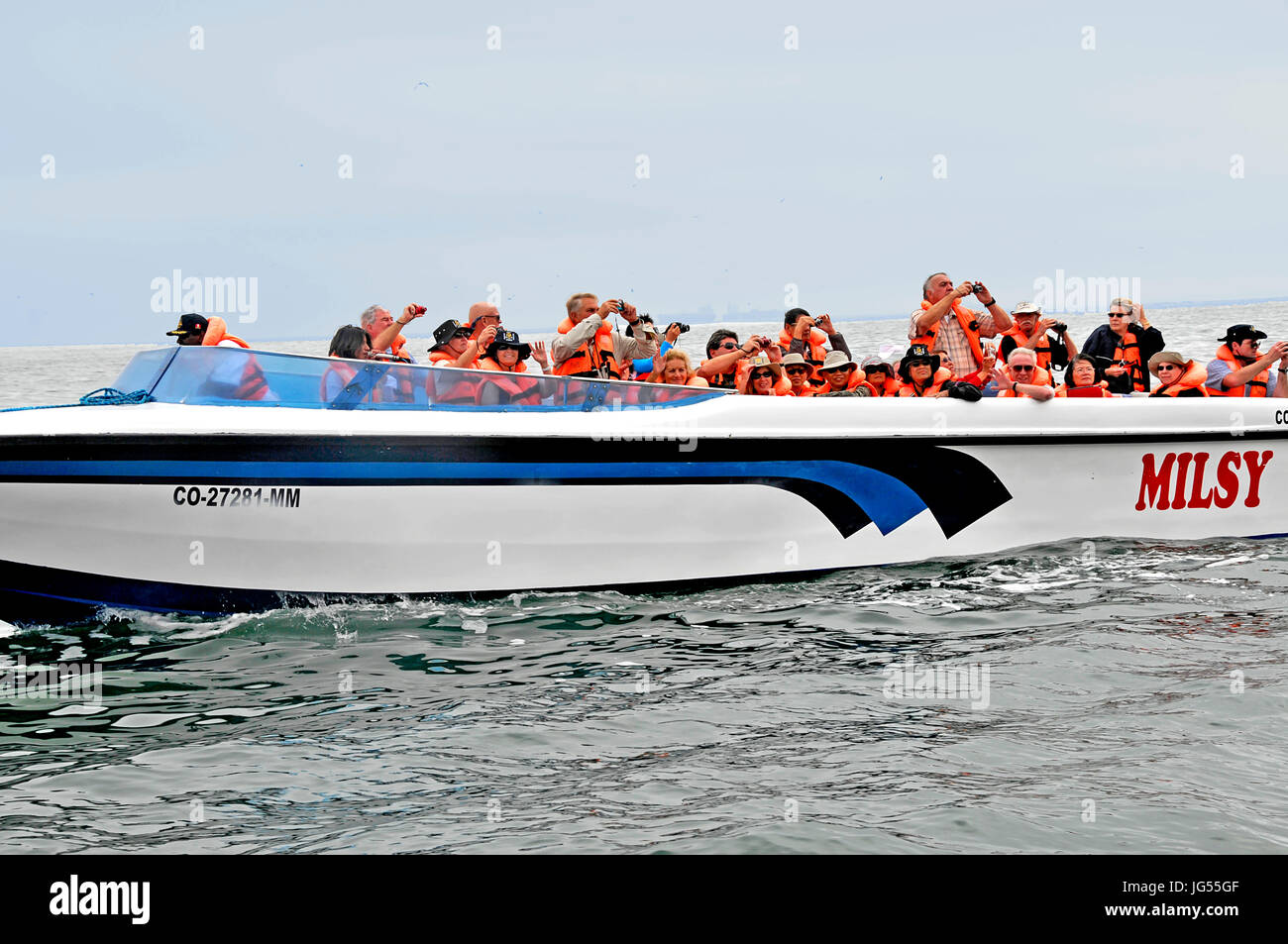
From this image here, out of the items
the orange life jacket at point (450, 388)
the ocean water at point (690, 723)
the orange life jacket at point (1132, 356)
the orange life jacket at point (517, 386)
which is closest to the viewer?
the ocean water at point (690, 723)

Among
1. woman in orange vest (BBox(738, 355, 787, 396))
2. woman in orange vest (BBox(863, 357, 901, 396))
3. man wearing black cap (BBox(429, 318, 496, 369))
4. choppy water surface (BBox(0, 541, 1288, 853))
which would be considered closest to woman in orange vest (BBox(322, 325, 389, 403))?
man wearing black cap (BBox(429, 318, 496, 369))

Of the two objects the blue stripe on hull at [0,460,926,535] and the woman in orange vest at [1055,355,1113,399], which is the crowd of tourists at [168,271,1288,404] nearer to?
the woman in orange vest at [1055,355,1113,399]

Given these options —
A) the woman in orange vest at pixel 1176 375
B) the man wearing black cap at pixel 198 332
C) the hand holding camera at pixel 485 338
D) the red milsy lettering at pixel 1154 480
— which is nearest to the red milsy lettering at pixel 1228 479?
the red milsy lettering at pixel 1154 480

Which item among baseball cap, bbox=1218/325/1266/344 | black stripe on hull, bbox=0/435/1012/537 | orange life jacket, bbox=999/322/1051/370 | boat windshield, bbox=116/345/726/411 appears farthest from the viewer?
orange life jacket, bbox=999/322/1051/370

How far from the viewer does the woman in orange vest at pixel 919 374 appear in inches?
296

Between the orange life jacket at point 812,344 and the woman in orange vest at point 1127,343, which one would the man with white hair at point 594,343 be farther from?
the woman in orange vest at point 1127,343

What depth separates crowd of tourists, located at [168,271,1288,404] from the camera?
724 centimetres

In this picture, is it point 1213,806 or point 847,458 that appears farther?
point 847,458

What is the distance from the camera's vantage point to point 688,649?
5.85 metres

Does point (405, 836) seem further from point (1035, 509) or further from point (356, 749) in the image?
point (1035, 509)

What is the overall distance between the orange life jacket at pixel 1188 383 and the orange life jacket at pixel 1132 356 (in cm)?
89

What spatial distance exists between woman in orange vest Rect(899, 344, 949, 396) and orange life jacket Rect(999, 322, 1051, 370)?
1.42 metres

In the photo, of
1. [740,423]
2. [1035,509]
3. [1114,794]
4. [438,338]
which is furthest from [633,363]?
[1114,794]
